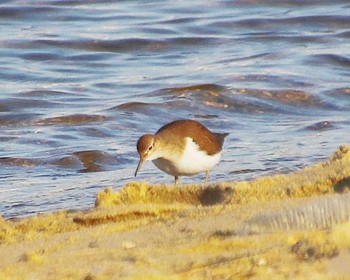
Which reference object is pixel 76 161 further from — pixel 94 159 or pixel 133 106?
pixel 133 106

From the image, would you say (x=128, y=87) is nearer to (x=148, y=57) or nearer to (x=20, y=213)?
(x=148, y=57)

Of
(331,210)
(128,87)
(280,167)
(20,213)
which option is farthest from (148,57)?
(331,210)

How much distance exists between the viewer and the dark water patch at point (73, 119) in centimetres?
960

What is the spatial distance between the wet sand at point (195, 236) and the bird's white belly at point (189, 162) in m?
2.27

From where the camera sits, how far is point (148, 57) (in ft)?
41.5

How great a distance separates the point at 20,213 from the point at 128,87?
458 centimetres

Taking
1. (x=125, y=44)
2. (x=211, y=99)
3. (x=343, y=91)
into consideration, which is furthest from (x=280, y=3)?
(x=211, y=99)

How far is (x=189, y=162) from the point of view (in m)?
7.14

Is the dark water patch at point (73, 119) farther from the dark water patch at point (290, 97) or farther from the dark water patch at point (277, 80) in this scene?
the dark water patch at point (277, 80)

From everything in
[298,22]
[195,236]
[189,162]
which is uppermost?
[195,236]

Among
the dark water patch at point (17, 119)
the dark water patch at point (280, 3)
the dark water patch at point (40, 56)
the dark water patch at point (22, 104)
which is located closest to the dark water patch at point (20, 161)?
the dark water patch at point (17, 119)

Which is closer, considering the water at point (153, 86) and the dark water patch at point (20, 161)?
the water at point (153, 86)

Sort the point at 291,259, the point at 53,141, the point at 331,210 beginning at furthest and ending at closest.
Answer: the point at 53,141 < the point at 331,210 < the point at 291,259

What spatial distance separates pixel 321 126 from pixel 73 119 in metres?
2.18
